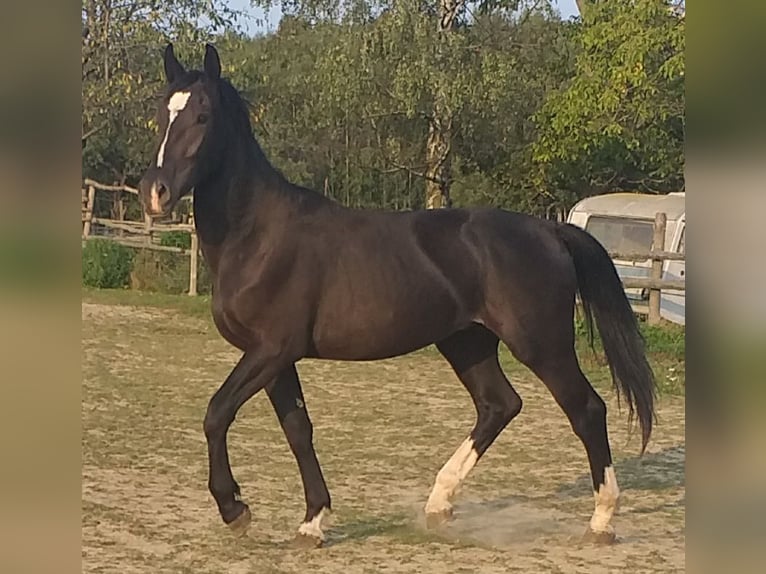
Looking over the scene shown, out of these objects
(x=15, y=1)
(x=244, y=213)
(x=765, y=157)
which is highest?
(x=15, y=1)

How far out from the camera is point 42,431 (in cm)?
136

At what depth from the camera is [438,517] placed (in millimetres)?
4070

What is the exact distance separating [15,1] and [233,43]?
8.20m

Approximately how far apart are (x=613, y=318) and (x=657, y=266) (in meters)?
5.12

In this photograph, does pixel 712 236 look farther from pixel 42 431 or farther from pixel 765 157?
pixel 42 431

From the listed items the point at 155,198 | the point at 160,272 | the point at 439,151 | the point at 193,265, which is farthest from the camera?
the point at 160,272

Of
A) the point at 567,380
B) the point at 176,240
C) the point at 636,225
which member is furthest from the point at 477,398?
the point at 176,240

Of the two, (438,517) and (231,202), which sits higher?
(231,202)

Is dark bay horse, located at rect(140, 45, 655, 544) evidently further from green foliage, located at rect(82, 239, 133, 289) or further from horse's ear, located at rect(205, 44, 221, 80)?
green foliage, located at rect(82, 239, 133, 289)

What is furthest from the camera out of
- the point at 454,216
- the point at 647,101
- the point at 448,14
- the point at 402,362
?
the point at 402,362

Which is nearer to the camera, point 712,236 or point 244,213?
point 712,236

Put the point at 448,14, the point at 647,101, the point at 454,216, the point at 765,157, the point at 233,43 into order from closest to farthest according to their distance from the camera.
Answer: the point at 765,157, the point at 454,216, the point at 647,101, the point at 448,14, the point at 233,43

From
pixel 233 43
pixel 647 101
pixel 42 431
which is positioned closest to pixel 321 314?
pixel 42 431

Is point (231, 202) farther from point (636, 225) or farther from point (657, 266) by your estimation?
point (636, 225)
